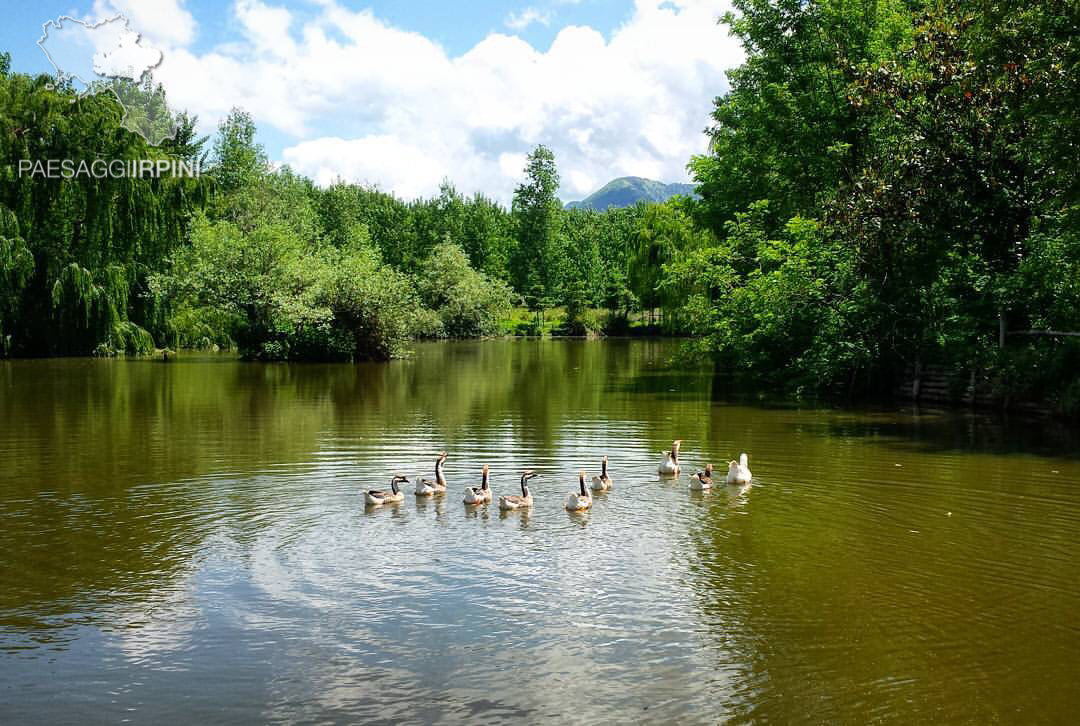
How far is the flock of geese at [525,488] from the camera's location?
576 inches

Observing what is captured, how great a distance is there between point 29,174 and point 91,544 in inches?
1753

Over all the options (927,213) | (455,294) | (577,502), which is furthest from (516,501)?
(455,294)

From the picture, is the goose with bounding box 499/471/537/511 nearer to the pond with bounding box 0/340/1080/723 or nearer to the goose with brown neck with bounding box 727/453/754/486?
the pond with bounding box 0/340/1080/723

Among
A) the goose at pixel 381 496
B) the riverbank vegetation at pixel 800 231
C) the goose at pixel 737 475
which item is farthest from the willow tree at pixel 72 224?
the goose at pixel 737 475

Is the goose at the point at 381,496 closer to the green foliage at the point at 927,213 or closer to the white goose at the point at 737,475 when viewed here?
the white goose at the point at 737,475

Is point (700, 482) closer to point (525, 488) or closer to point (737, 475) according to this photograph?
point (737, 475)

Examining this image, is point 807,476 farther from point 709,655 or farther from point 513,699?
point 513,699

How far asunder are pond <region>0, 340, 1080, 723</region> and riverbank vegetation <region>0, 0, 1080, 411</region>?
6.63 metres

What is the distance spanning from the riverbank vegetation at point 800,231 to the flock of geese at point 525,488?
38.1ft

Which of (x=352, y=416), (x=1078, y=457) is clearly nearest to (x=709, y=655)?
(x=1078, y=457)

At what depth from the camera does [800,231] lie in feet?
116

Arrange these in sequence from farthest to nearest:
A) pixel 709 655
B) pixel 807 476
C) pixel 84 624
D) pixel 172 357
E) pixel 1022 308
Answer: pixel 172 357 → pixel 1022 308 → pixel 807 476 → pixel 84 624 → pixel 709 655

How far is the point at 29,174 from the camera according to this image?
163 feet

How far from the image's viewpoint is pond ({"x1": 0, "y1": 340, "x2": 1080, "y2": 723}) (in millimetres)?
7926
